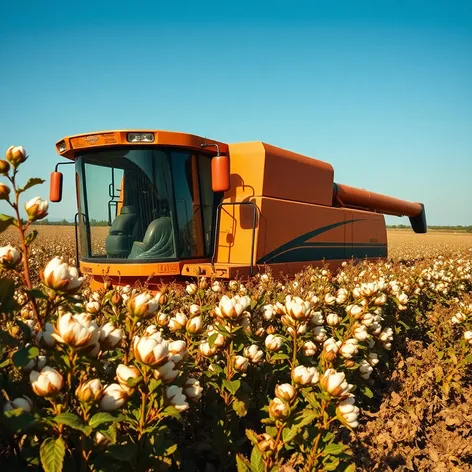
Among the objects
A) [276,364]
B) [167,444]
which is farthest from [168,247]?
[167,444]

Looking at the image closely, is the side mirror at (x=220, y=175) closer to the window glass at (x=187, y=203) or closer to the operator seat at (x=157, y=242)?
the window glass at (x=187, y=203)

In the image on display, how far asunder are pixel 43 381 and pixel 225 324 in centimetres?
106

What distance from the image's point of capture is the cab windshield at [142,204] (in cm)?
555

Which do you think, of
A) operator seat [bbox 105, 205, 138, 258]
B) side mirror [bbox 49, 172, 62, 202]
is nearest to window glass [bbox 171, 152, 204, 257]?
operator seat [bbox 105, 205, 138, 258]

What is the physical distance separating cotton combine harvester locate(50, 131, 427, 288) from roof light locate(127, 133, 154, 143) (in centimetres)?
1

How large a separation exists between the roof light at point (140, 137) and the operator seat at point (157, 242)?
1088 millimetres

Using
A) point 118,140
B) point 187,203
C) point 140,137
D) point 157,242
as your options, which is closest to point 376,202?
point 187,203

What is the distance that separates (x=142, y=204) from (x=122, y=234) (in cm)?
52

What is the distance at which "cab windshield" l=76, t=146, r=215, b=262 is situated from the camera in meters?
5.55

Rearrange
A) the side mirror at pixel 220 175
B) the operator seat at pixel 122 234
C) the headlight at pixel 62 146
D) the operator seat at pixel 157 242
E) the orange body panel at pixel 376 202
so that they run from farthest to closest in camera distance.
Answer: the orange body panel at pixel 376 202, the headlight at pixel 62 146, the operator seat at pixel 122 234, the operator seat at pixel 157 242, the side mirror at pixel 220 175

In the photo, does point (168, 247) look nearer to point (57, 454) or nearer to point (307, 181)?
point (307, 181)

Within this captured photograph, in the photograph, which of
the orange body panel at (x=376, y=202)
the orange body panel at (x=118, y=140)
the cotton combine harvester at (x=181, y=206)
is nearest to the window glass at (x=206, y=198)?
the cotton combine harvester at (x=181, y=206)

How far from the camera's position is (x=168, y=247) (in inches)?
219

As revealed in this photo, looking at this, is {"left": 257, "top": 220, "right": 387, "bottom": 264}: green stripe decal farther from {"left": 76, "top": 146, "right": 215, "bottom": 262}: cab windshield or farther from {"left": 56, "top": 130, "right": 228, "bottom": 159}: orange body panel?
{"left": 56, "top": 130, "right": 228, "bottom": 159}: orange body panel
